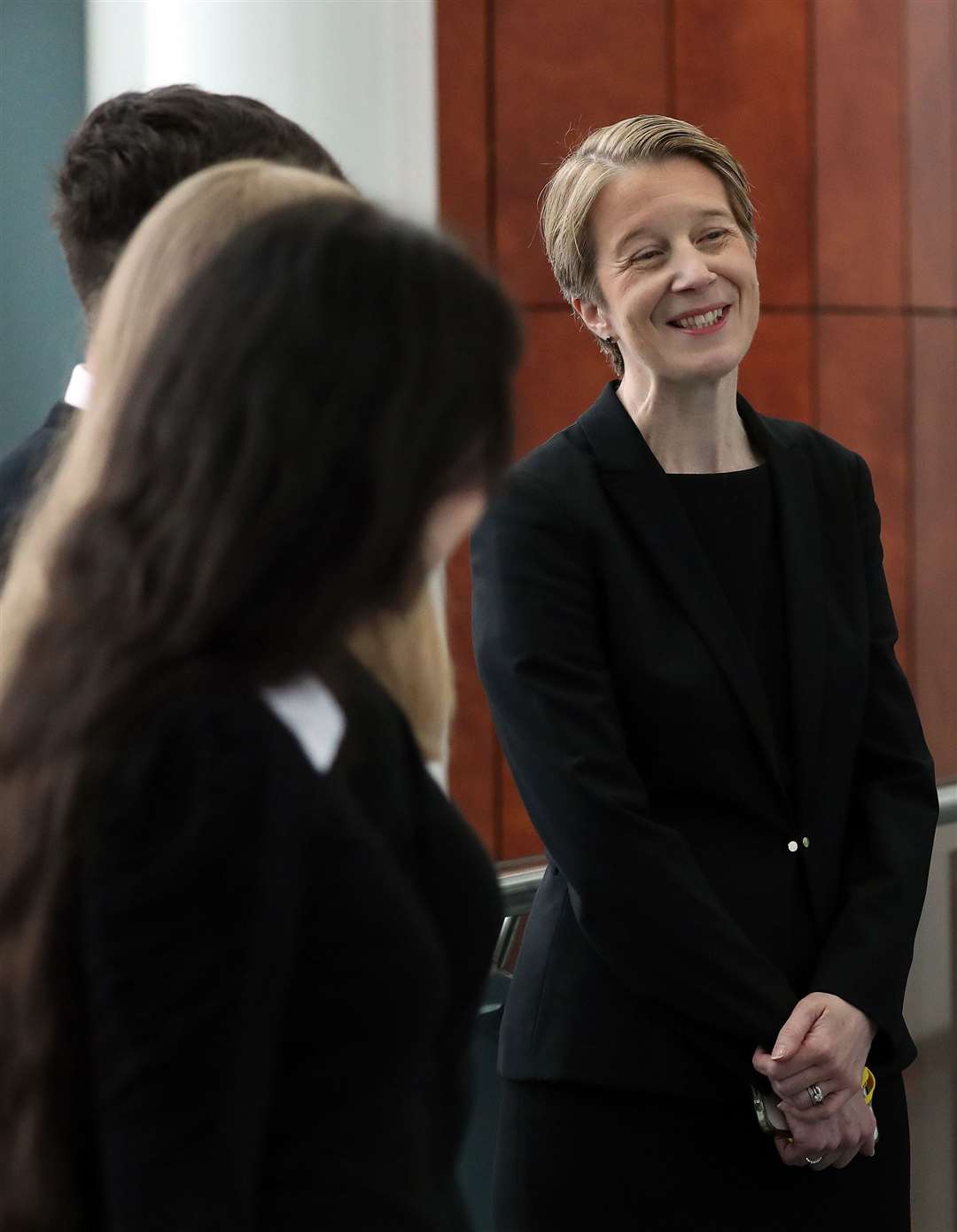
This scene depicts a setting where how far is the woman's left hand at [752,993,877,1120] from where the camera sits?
181cm

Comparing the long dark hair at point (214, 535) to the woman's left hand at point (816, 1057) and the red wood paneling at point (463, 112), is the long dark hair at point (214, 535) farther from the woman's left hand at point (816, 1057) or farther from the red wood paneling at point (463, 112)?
the red wood paneling at point (463, 112)

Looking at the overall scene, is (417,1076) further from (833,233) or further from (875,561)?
(833,233)

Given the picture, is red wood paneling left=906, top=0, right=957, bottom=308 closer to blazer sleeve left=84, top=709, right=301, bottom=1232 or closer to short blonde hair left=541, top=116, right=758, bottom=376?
short blonde hair left=541, top=116, right=758, bottom=376

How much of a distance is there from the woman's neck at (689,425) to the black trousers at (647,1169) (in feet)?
2.59

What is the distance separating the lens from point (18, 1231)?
0.96 metres

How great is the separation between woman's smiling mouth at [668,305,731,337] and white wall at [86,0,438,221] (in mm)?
1049

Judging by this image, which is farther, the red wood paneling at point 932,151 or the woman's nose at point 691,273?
the red wood paneling at point 932,151

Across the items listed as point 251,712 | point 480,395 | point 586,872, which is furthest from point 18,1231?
point 586,872

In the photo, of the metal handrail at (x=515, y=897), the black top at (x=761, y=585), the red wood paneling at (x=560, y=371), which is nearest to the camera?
the black top at (x=761, y=585)

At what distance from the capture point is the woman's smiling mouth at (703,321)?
79.2 inches

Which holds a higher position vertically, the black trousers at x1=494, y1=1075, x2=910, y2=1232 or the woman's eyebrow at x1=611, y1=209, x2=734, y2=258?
the woman's eyebrow at x1=611, y1=209, x2=734, y2=258

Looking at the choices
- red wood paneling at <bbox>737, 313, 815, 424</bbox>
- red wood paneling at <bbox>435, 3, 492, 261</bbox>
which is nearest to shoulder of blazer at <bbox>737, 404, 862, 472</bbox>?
red wood paneling at <bbox>435, 3, 492, 261</bbox>

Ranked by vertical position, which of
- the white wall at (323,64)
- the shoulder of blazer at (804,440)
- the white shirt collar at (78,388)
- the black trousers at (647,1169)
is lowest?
the black trousers at (647,1169)

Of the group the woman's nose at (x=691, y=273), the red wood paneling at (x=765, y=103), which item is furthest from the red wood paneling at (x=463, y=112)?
the woman's nose at (x=691, y=273)
